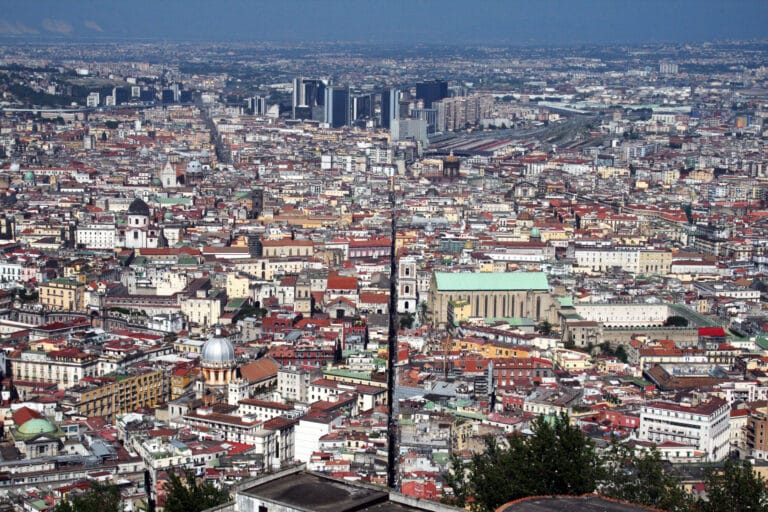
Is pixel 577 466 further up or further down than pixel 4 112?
further down

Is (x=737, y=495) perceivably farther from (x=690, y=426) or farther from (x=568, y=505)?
(x=690, y=426)

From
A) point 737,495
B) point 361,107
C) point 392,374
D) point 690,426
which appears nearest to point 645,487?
point 737,495

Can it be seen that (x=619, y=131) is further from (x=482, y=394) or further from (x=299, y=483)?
(x=299, y=483)

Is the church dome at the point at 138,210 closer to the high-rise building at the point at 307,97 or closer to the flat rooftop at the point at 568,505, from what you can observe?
the flat rooftop at the point at 568,505

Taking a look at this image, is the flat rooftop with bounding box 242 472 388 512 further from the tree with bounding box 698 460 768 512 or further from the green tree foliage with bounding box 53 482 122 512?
the tree with bounding box 698 460 768 512

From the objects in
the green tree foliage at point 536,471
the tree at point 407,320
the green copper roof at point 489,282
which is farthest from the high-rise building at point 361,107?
the green tree foliage at point 536,471

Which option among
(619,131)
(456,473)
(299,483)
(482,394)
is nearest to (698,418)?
(482,394)
